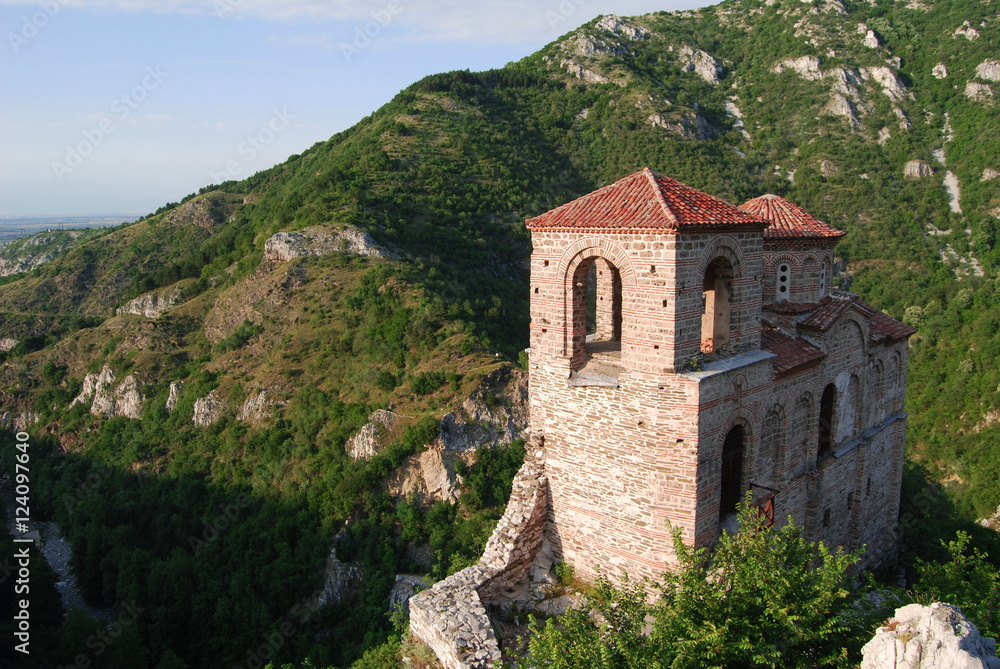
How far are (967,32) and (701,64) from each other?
24385 mm


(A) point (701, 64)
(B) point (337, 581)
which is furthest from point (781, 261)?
(A) point (701, 64)

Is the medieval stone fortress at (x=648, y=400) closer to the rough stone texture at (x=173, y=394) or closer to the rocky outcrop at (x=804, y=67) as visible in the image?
the rough stone texture at (x=173, y=394)

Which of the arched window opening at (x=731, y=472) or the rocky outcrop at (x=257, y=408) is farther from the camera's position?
the rocky outcrop at (x=257, y=408)

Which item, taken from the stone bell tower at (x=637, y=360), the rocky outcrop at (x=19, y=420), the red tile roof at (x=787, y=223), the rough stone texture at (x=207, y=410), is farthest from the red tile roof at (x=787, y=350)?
the rocky outcrop at (x=19, y=420)

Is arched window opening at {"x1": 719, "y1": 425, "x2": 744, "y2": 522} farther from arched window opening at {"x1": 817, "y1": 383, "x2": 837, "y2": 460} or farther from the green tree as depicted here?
arched window opening at {"x1": 817, "y1": 383, "x2": 837, "y2": 460}

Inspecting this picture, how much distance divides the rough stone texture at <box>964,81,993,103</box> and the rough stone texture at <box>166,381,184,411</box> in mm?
65119

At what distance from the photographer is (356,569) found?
22469mm

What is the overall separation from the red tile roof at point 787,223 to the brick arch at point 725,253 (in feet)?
13.8

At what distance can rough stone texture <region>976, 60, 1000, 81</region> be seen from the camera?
5609 centimetres

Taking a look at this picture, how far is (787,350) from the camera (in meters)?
12.2

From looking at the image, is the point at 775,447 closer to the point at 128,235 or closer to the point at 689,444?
the point at 689,444

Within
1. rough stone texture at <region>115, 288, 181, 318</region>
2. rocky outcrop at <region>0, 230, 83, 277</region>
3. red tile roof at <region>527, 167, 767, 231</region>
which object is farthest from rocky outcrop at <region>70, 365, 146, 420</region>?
rocky outcrop at <region>0, 230, 83, 277</region>

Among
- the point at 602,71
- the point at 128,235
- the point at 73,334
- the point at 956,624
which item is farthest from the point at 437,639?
the point at 602,71

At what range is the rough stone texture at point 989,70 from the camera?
2208 inches
